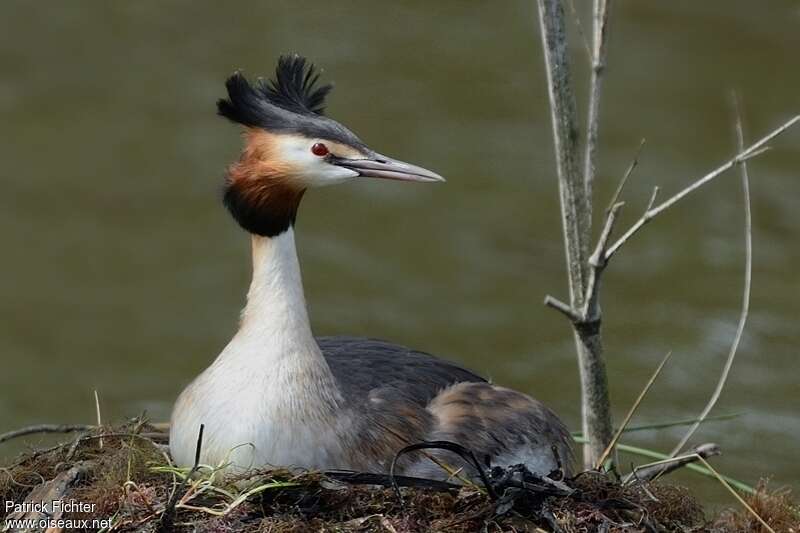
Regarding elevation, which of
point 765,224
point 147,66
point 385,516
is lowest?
point 385,516

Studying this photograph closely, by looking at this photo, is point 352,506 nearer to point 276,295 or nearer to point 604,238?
point 276,295

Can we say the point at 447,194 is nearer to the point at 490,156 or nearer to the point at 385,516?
the point at 490,156

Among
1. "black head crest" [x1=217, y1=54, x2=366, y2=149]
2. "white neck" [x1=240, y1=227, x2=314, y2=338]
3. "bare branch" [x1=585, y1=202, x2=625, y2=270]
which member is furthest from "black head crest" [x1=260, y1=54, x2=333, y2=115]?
"bare branch" [x1=585, y1=202, x2=625, y2=270]

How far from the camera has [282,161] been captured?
5.37 meters

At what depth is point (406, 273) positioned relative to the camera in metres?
12.2

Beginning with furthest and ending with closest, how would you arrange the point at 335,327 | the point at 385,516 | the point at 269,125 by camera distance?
the point at 335,327, the point at 269,125, the point at 385,516

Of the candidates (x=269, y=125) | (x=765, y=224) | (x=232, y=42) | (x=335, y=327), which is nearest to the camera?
(x=269, y=125)

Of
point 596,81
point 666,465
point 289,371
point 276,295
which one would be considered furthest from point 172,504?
point 596,81

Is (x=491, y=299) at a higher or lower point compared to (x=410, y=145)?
lower

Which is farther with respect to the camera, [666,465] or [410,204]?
[410,204]

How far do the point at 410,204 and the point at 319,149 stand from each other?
7219mm

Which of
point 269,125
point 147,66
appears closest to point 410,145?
point 147,66

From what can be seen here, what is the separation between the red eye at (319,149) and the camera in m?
5.36

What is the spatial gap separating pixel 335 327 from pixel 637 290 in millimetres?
2114
